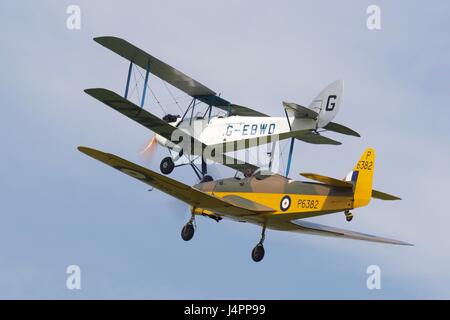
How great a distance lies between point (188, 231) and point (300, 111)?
14.4 feet

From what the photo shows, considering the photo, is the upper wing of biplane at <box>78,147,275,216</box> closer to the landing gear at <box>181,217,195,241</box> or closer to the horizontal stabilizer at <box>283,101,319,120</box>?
the landing gear at <box>181,217,195,241</box>

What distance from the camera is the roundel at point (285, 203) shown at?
27.1 meters

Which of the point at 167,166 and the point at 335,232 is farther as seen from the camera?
the point at 167,166

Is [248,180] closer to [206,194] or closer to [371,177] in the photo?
[206,194]

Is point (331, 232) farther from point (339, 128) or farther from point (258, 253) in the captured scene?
point (339, 128)

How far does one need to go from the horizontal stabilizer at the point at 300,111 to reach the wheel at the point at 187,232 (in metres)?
4.08

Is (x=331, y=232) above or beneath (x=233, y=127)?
beneath

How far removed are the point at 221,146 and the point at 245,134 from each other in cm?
83

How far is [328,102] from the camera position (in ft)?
98.0

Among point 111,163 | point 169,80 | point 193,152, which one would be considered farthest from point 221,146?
point 111,163

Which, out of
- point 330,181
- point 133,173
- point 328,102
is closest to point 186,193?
point 133,173

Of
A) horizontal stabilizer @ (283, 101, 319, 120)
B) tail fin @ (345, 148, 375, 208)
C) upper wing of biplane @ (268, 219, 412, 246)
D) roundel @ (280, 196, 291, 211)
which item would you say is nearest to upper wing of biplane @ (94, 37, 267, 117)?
horizontal stabilizer @ (283, 101, 319, 120)

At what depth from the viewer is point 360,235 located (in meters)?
30.2

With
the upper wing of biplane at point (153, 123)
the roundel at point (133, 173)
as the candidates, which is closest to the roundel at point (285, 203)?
the roundel at point (133, 173)
